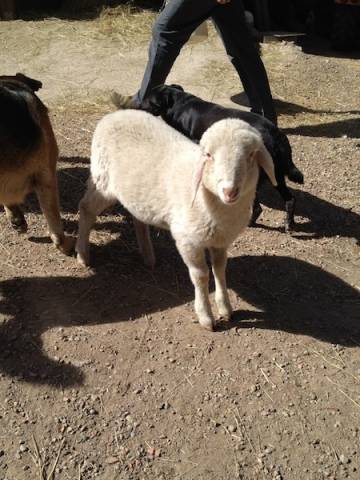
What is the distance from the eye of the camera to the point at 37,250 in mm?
4387

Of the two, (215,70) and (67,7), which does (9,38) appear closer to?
(67,7)

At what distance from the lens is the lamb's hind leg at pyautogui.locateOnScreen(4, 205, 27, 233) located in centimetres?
435

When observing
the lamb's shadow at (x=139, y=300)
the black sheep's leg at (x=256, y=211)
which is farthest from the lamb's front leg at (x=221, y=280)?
the black sheep's leg at (x=256, y=211)

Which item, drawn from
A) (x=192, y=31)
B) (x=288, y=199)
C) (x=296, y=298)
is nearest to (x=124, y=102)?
(x=192, y=31)

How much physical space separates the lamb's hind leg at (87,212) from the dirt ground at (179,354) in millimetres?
147

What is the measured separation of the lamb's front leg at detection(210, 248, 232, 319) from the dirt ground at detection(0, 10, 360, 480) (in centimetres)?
14

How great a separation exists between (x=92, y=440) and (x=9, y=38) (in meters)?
8.85

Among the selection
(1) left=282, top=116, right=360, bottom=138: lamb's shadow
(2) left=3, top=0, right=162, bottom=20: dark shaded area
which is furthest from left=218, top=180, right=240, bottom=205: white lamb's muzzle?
(2) left=3, top=0, right=162, bottom=20: dark shaded area

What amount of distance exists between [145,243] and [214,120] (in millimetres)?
1437

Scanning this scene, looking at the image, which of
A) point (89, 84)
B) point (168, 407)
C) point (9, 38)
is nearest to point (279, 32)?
point (89, 84)

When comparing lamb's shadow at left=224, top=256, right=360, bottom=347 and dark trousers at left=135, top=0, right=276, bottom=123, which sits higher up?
dark trousers at left=135, top=0, right=276, bottom=123

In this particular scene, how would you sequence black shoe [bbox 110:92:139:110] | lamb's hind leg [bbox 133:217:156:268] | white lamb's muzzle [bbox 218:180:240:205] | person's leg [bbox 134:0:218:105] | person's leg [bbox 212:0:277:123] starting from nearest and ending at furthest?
white lamb's muzzle [bbox 218:180:240:205], lamb's hind leg [bbox 133:217:156:268], person's leg [bbox 134:0:218:105], person's leg [bbox 212:0:277:123], black shoe [bbox 110:92:139:110]

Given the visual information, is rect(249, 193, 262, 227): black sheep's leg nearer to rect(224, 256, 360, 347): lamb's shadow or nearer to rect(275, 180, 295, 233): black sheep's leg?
rect(275, 180, 295, 233): black sheep's leg

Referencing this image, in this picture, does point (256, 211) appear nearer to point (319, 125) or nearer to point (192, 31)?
point (192, 31)
